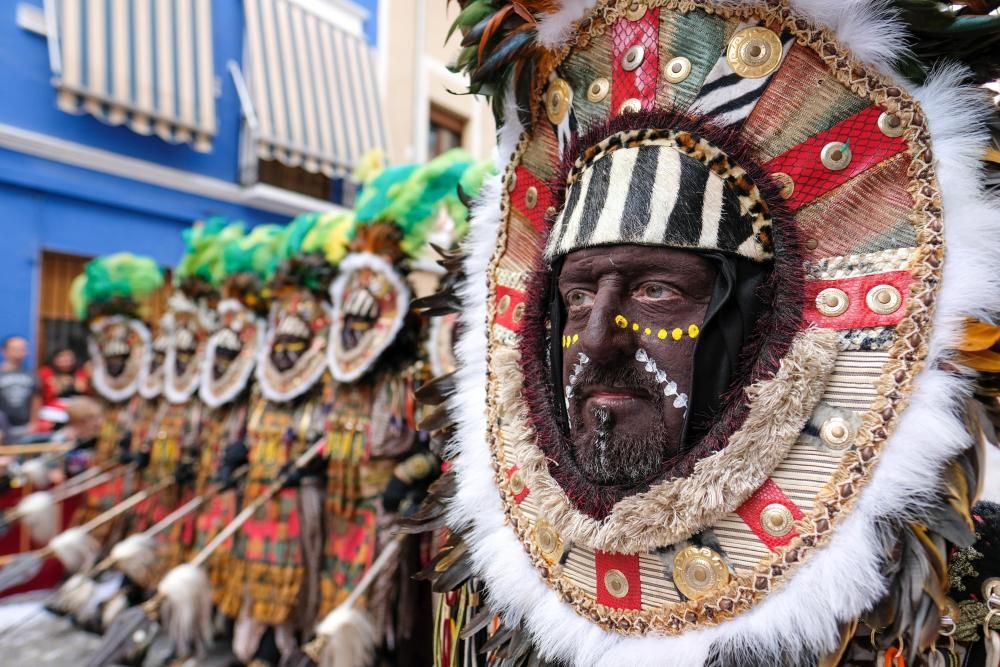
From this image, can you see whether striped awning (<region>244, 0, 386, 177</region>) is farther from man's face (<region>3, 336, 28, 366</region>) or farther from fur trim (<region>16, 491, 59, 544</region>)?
fur trim (<region>16, 491, 59, 544</region>)

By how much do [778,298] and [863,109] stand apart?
38 cm

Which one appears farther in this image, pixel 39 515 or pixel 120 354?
pixel 120 354

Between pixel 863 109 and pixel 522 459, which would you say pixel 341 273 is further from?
pixel 863 109

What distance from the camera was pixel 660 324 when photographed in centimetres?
138

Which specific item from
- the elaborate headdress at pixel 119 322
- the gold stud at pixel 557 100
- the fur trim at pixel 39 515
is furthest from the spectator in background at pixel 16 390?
the gold stud at pixel 557 100

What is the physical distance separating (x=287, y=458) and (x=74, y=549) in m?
2.00

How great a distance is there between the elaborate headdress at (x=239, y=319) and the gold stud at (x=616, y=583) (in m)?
3.73

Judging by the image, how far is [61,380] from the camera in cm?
694

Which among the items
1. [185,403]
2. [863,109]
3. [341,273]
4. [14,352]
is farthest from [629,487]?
[14,352]

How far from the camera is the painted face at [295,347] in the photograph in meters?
4.07

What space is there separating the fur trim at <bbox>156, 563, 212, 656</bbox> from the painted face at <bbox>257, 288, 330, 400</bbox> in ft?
3.50

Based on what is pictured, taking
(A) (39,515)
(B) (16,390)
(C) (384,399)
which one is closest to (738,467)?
(C) (384,399)

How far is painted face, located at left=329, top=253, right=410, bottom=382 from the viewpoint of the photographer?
363 centimetres

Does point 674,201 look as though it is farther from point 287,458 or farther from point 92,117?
point 92,117
